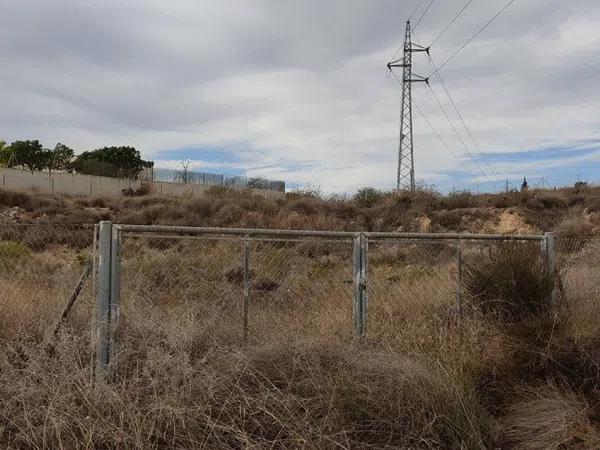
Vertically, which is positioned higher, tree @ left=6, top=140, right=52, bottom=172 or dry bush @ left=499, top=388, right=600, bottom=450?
tree @ left=6, top=140, right=52, bottom=172

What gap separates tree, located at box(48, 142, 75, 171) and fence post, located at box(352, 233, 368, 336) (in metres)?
61.7

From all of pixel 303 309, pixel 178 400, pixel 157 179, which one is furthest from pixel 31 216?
pixel 178 400

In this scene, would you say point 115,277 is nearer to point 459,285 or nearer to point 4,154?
point 459,285

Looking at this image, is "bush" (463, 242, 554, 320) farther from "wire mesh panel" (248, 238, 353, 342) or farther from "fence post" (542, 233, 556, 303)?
"wire mesh panel" (248, 238, 353, 342)

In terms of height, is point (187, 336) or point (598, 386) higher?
point (187, 336)

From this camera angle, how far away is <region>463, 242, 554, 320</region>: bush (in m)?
7.03

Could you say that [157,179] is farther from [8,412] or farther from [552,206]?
[8,412]

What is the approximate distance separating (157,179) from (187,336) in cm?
4851

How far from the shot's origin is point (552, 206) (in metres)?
32.5

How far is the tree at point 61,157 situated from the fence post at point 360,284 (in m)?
61.7

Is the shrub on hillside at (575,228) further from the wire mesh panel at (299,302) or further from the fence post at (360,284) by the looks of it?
the fence post at (360,284)

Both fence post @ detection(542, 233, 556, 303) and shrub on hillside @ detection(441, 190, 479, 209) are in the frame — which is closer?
fence post @ detection(542, 233, 556, 303)

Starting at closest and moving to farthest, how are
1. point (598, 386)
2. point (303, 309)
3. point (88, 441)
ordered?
point (88, 441) → point (598, 386) → point (303, 309)

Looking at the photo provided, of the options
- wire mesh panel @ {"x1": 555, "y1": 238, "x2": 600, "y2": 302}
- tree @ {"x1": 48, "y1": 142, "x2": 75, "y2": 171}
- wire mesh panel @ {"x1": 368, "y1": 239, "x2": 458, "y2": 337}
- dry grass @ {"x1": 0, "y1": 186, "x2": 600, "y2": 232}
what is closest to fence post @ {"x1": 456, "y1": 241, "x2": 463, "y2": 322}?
wire mesh panel @ {"x1": 368, "y1": 239, "x2": 458, "y2": 337}
